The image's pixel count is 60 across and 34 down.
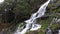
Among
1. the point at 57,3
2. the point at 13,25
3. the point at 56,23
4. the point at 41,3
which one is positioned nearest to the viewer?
the point at 56,23

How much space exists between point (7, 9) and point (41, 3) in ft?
15.2

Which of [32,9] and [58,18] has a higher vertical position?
[32,9]

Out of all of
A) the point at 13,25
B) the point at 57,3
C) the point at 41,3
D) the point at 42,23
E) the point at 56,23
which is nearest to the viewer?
the point at 56,23

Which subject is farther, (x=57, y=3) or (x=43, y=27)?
(x=57, y=3)

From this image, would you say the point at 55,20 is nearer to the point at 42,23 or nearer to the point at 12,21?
the point at 42,23

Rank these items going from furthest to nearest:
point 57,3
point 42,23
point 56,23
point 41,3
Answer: point 41,3, point 57,3, point 42,23, point 56,23

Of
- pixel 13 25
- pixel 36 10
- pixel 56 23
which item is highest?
pixel 36 10

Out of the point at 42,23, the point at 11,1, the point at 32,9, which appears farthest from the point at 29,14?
the point at 42,23

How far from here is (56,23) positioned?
22.1 meters

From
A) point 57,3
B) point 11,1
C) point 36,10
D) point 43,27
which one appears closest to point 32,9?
point 36,10

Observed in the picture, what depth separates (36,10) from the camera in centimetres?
3023

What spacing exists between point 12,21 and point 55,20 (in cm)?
940

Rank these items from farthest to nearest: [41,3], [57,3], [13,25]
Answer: [41,3] < [13,25] < [57,3]

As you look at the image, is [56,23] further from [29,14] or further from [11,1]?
[11,1]
